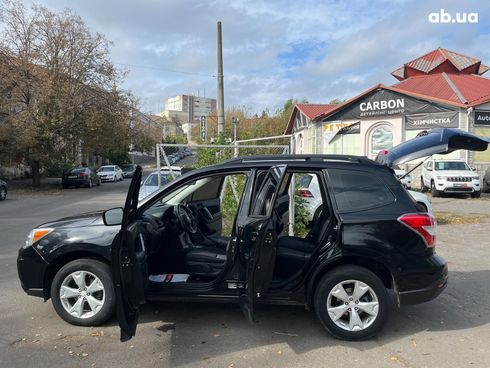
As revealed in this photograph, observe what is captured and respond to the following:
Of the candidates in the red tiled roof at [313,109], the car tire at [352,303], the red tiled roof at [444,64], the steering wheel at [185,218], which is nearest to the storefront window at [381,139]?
the red tiled roof at [313,109]

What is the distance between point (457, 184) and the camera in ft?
63.6

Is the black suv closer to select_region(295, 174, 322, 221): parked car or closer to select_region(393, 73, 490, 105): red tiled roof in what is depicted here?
select_region(295, 174, 322, 221): parked car

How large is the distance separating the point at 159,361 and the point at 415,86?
28856 mm

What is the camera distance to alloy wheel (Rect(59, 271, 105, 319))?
14.8 feet

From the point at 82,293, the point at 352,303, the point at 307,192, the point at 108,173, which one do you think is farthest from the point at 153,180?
the point at 108,173

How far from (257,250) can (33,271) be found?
230 cm

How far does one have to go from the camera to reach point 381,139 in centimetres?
2686

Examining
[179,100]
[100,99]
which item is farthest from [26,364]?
[179,100]

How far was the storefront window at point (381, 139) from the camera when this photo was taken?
26.5m

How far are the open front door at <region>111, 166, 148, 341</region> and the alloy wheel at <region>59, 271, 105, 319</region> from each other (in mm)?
630

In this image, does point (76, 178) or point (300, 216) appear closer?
point (300, 216)

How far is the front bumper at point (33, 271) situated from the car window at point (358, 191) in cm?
296

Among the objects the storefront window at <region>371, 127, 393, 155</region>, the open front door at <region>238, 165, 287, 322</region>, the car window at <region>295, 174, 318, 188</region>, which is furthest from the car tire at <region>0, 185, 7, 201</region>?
the storefront window at <region>371, 127, 393, 155</region>

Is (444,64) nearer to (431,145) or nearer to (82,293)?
(431,145)
